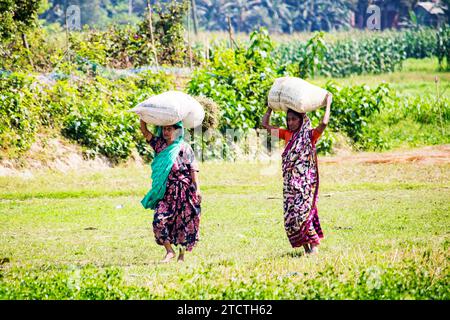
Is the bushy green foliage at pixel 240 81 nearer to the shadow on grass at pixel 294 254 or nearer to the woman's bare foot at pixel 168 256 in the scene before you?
the shadow on grass at pixel 294 254

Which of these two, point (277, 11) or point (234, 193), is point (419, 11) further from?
point (234, 193)

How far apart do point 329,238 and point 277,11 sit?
62590 millimetres

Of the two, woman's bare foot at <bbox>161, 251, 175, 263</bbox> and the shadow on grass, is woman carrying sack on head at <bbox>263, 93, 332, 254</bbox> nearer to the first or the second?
the shadow on grass

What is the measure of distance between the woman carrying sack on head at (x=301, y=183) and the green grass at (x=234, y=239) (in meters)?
0.25

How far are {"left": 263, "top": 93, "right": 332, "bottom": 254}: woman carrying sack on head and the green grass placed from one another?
0.25m

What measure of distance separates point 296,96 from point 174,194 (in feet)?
5.28

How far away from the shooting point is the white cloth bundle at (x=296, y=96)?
28.2ft

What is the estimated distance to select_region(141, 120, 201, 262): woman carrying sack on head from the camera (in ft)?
28.7

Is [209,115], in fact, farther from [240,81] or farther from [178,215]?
[240,81]

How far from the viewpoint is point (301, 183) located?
8805 mm

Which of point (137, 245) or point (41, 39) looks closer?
point (137, 245)

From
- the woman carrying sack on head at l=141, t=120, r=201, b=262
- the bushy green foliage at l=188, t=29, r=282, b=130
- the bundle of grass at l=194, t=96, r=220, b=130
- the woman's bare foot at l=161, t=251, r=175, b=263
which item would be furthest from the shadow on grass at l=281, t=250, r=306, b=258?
the bushy green foliage at l=188, t=29, r=282, b=130
